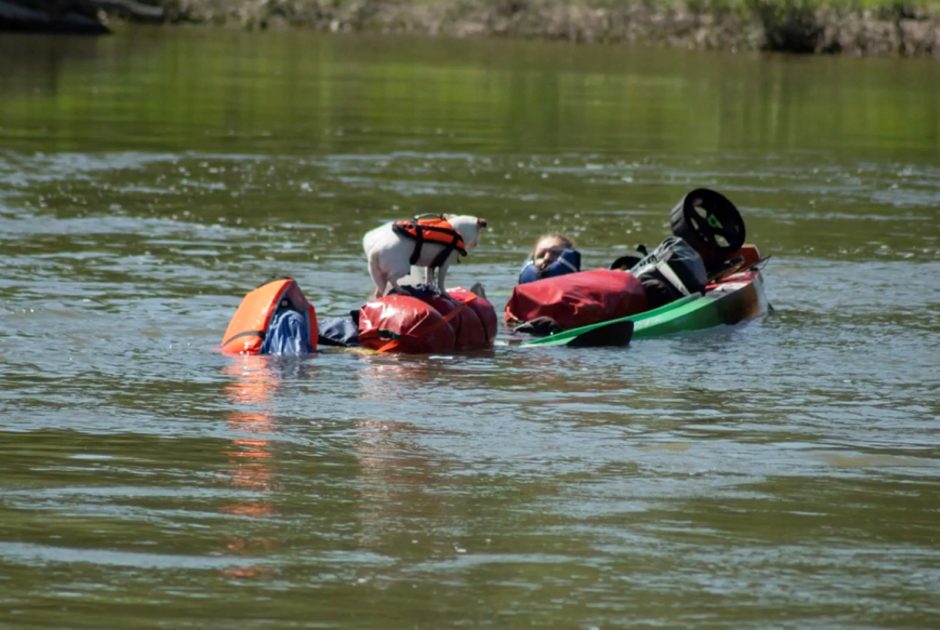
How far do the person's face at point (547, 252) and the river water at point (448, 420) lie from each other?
4.02 ft

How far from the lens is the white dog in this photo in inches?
483

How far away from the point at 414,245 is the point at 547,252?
6.96 ft

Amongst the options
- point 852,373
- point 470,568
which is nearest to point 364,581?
point 470,568

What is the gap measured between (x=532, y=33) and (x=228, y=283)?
149 feet

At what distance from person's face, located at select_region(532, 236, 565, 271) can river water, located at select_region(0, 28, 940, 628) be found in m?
1.23

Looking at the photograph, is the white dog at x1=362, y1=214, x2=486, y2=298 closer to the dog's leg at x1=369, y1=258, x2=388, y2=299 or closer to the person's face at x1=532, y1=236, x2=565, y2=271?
the dog's leg at x1=369, y1=258, x2=388, y2=299

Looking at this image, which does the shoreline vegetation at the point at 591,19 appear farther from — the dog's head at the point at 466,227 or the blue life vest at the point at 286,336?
the blue life vest at the point at 286,336

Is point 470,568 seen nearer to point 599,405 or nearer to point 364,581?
point 364,581

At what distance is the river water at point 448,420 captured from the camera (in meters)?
6.88

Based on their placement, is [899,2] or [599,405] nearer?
[599,405]

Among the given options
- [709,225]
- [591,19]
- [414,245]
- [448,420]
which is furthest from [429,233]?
[591,19]

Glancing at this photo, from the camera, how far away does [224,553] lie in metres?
7.19

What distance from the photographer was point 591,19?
197 feet

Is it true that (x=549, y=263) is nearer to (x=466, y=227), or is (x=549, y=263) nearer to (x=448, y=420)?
(x=466, y=227)
